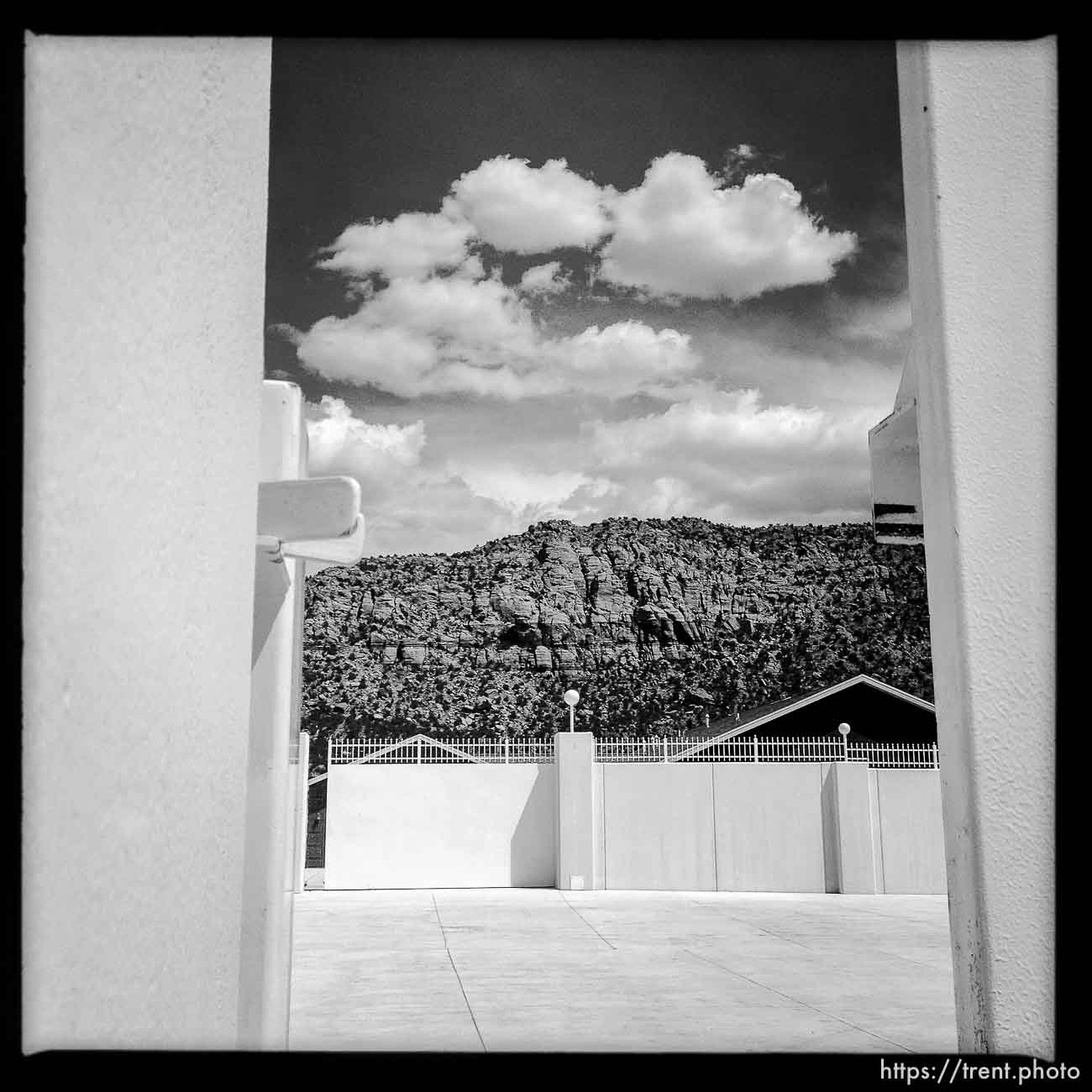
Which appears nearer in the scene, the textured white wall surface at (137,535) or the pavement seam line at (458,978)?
the textured white wall surface at (137,535)

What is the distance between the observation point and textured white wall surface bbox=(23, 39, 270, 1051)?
1137 millimetres

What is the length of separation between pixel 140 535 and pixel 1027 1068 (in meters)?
1.52

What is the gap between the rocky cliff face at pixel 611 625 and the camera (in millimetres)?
44156

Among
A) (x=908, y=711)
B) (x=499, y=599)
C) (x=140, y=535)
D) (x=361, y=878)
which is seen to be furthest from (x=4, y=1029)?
(x=499, y=599)

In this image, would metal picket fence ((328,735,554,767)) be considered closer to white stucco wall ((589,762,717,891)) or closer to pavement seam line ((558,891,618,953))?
white stucco wall ((589,762,717,891))

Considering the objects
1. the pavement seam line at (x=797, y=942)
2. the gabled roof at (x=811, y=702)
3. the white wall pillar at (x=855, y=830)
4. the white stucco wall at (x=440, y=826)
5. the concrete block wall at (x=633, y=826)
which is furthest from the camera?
the gabled roof at (x=811, y=702)

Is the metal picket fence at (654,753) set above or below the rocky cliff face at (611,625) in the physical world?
below

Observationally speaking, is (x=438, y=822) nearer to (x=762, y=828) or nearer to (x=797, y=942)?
(x=762, y=828)

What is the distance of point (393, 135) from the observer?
99.2 ft

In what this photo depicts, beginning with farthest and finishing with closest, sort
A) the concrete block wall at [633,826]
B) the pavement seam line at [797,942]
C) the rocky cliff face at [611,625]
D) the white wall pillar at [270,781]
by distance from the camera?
the rocky cliff face at [611,625]
the concrete block wall at [633,826]
the pavement seam line at [797,942]
the white wall pillar at [270,781]

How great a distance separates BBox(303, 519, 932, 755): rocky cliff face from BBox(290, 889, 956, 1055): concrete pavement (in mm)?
29206

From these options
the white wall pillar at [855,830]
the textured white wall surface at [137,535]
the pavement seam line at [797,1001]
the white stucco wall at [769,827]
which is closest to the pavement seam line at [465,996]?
the pavement seam line at [797,1001]

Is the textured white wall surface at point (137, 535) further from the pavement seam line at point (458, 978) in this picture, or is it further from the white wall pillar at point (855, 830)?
the white wall pillar at point (855, 830)

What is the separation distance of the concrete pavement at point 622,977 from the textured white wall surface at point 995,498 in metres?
1.19
